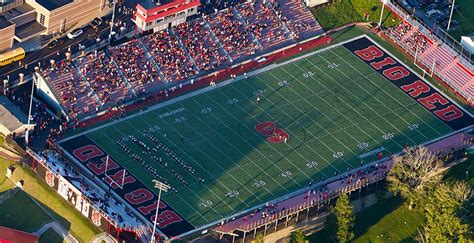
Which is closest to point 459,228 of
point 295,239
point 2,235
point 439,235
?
point 439,235

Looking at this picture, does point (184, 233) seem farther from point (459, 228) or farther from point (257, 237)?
point (459, 228)

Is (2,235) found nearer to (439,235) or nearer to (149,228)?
(149,228)

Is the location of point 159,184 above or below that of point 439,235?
above

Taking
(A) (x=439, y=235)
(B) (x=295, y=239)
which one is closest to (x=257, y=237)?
(B) (x=295, y=239)

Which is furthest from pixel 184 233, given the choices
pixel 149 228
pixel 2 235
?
pixel 2 235

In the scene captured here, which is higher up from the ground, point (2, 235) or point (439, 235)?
point (2, 235)

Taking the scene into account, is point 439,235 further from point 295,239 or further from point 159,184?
point 159,184
